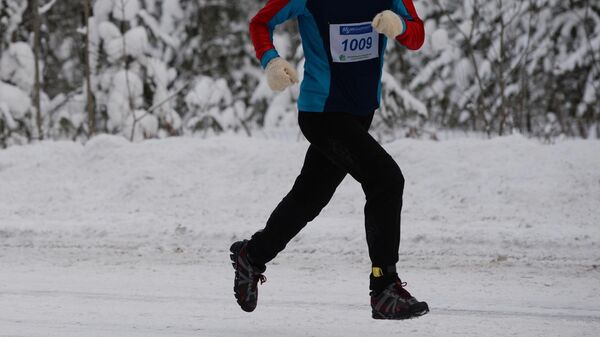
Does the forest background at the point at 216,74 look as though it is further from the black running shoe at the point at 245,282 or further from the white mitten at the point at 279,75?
the white mitten at the point at 279,75

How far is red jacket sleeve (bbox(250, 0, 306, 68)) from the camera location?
3.15m

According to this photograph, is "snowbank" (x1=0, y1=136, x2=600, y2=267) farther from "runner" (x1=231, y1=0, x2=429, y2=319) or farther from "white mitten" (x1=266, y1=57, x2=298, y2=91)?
"white mitten" (x1=266, y1=57, x2=298, y2=91)

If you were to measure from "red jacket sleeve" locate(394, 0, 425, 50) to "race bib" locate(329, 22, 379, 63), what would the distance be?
0.13m

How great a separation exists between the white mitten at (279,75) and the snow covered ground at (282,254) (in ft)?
3.43

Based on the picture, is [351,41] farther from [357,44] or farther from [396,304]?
[396,304]

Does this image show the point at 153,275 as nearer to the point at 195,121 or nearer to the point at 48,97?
the point at 195,121

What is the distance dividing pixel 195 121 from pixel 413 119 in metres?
3.08

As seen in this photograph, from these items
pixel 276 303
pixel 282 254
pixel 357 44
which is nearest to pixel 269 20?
pixel 357 44

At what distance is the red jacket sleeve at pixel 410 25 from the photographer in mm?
3238

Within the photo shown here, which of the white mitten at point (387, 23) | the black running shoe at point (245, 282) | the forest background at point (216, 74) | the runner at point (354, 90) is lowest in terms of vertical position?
the forest background at point (216, 74)

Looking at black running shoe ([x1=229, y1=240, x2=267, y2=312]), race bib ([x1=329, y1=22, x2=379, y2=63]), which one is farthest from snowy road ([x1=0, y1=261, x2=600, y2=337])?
race bib ([x1=329, y1=22, x2=379, y2=63])

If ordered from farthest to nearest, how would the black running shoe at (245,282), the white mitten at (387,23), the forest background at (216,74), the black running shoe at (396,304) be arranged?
the forest background at (216,74) < the black running shoe at (245,282) < the black running shoe at (396,304) < the white mitten at (387,23)

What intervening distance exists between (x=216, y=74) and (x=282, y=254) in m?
9.39

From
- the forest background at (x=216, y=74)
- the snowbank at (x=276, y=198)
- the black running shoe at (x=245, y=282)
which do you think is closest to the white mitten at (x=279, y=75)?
the black running shoe at (x=245, y=282)
